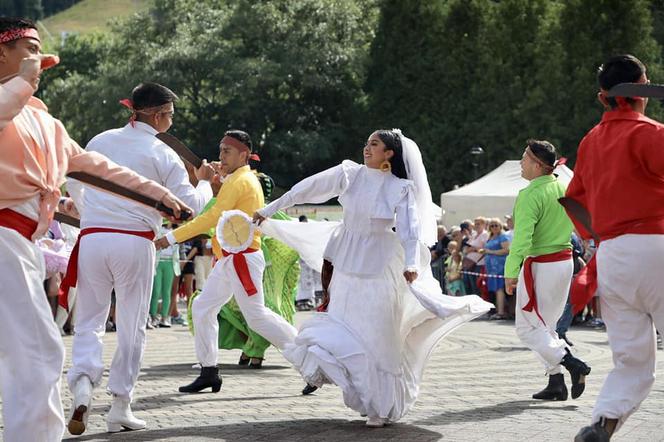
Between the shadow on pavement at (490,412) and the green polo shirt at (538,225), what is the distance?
109cm

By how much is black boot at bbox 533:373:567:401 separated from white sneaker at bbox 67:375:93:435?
3.77 metres

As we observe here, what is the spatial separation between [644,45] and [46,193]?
48925 mm

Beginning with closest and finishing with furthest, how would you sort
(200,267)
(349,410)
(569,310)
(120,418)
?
(120,418) → (349,410) → (569,310) → (200,267)

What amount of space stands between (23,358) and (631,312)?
307 centimetres

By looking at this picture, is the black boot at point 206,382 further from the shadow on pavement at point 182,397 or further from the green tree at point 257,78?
the green tree at point 257,78

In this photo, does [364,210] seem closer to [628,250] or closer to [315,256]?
[315,256]

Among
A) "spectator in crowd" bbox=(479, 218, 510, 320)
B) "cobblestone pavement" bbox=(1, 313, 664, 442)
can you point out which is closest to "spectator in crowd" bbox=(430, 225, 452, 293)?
"spectator in crowd" bbox=(479, 218, 510, 320)

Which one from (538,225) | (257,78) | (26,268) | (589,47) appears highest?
(589,47)

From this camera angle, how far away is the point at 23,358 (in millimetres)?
5586

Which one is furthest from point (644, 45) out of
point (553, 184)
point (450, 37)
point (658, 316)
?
point (658, 316)

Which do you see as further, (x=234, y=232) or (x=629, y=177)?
(x=234, y=232)

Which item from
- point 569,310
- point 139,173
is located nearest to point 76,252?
point 139,173

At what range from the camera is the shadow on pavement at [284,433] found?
7.91 m

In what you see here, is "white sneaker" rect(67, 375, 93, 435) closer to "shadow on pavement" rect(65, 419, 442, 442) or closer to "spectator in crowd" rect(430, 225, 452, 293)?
"shadow on pavement" rect(65, 419, 442, 442)
